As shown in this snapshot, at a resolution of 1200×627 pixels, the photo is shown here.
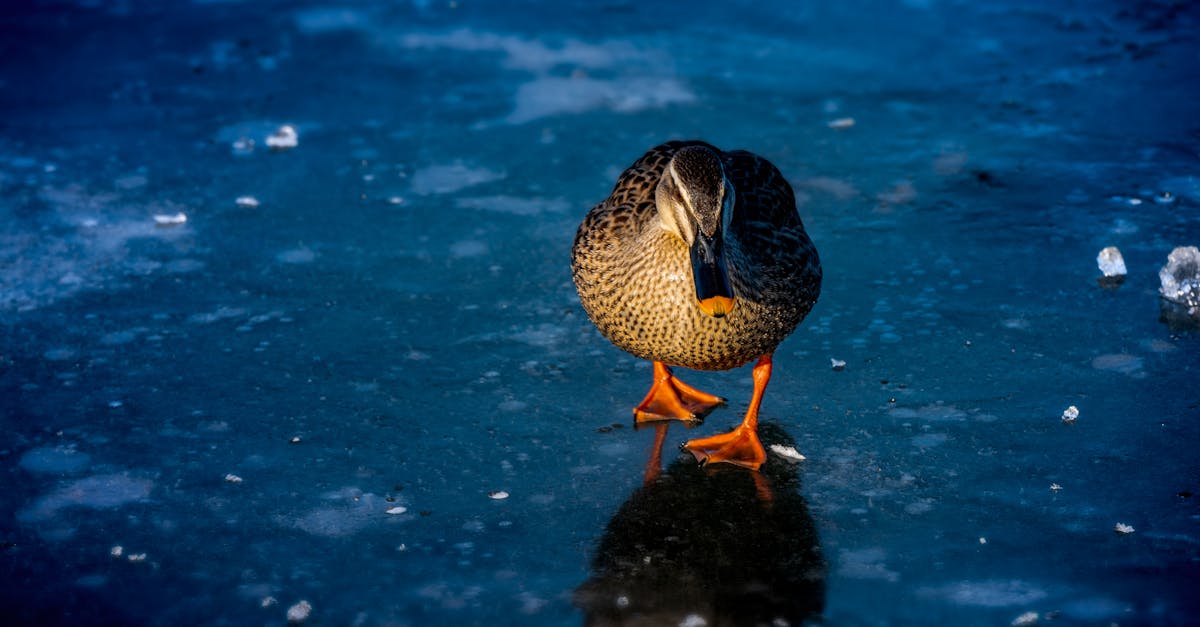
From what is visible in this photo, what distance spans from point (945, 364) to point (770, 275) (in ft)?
3.13

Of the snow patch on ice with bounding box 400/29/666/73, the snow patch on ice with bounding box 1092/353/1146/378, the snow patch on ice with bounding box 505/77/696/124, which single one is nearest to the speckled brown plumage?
the snow patch on ice with bounding box 1092/353/1146/378

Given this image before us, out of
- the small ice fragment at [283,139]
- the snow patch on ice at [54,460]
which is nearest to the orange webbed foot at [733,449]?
the snow patch on ice at [54,460]

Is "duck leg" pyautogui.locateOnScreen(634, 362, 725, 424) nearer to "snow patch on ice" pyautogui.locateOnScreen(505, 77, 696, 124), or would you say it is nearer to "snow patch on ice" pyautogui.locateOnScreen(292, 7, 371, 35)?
"snow patch on ice" pyautogui.locateOnScreen(505, 77, 696, 124)

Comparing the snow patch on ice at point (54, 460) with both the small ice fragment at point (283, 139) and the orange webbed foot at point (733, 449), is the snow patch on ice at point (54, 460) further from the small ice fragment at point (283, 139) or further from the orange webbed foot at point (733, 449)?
the small ice fragment at point (283, 139)

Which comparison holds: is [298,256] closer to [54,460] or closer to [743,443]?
[54,460]

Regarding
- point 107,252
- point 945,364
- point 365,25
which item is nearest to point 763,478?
point 945,364

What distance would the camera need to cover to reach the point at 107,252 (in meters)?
5.84

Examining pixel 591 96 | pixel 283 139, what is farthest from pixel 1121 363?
pixel 283 139

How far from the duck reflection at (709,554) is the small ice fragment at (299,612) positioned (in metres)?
0.74

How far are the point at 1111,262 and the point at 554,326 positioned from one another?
2.26 meters

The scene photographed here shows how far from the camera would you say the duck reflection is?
11.8ft

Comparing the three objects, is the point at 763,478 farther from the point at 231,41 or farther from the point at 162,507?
the point at 231,41

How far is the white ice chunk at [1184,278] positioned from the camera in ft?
16.6

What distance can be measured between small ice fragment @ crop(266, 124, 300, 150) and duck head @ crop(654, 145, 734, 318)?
3390 millimetres
